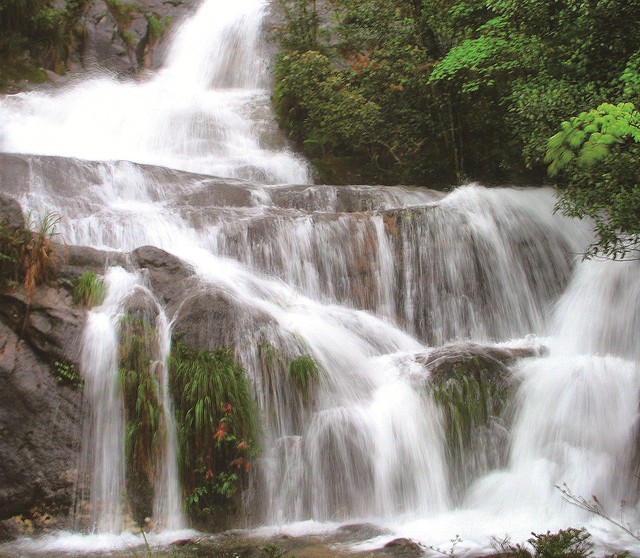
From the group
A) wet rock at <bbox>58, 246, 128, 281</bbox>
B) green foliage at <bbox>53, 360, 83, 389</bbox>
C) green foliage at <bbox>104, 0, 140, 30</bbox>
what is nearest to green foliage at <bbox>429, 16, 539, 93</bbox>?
wet rock at <bbox>58, 246, 128, 281</bbox>

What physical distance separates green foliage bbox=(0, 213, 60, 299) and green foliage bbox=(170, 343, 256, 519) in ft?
5.36

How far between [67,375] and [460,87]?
8.98m

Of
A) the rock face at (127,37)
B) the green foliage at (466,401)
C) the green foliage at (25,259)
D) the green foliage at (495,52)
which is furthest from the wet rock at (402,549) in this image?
the rock face at (127,37)

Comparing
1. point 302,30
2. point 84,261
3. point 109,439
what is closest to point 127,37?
point 302,30

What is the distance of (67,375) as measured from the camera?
535 cm

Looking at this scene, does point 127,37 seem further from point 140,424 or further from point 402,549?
point 402,549

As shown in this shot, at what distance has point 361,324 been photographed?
7.24 m

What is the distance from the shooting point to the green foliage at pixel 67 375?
536 centimetres

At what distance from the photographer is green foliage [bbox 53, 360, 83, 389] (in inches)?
211

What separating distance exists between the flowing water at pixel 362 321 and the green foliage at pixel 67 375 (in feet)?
0.35

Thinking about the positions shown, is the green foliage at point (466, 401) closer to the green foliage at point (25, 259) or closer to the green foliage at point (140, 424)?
the green foliage at point (140, 424)

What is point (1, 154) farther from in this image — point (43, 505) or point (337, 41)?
point (337, 41)

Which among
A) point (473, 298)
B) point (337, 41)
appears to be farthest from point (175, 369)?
point (337, 41)

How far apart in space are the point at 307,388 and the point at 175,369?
120 cm
